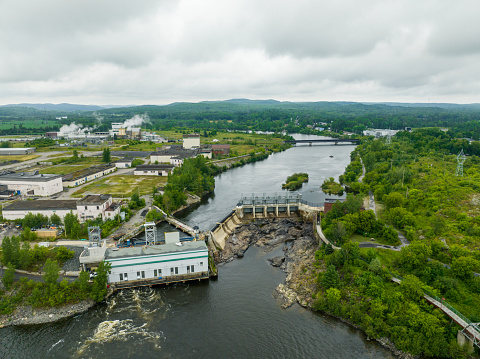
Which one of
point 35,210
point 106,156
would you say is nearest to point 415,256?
point 35,210

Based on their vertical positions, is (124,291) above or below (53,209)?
below

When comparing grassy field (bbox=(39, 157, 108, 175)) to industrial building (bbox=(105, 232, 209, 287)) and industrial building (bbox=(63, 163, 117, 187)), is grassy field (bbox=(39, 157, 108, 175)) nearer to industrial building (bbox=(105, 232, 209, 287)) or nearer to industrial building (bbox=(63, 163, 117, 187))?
industrial building (bbox=(63, 163, 117, 187))

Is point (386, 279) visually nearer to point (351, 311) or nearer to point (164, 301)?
point (351, 311)

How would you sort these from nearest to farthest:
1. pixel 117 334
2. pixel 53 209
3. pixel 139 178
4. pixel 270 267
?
pixel 117 334 < pixel 270 267 < pixel 53 209 < pixel 139 178

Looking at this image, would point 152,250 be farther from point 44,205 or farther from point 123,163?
point 123,163

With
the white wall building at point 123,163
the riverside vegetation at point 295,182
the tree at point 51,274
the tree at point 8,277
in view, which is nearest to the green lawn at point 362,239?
the riverside vegetation at point 295,182

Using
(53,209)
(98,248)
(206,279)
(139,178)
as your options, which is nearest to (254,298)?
(206,279)

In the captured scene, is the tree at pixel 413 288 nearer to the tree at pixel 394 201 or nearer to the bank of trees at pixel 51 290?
the tree at pixel 394 201
